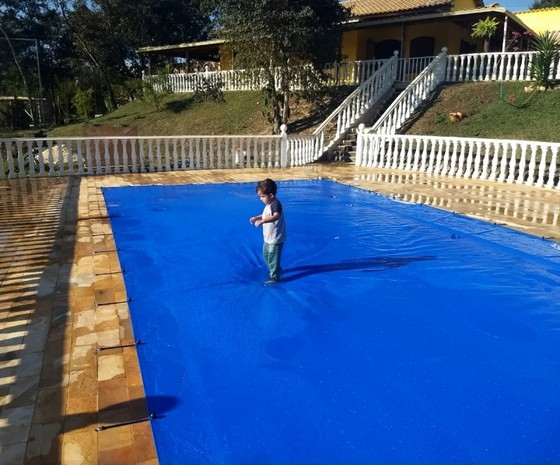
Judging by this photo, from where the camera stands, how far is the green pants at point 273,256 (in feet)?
15.4

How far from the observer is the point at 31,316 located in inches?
146

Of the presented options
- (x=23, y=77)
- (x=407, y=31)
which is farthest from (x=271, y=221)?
(x=23, y=77)

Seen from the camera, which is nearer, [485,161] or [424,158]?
[485,161]

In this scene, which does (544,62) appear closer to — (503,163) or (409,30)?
(503,163)

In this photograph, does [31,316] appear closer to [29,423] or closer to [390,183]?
[29,423]

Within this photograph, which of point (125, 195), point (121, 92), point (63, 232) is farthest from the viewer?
point (121, 92)

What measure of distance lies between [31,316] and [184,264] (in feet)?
6.44

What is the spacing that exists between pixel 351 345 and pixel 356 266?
1937 mm

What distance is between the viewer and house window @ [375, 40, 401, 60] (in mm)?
23422

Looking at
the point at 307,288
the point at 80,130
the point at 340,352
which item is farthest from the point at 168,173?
the point at 80,130

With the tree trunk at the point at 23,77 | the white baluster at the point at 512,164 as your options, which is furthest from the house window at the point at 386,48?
the tree trunk at the point at 23,77

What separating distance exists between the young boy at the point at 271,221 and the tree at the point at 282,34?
40.7 feet

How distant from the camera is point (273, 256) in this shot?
474cm

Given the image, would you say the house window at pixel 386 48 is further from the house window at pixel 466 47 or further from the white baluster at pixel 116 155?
the white baluster at pixel 116 155
